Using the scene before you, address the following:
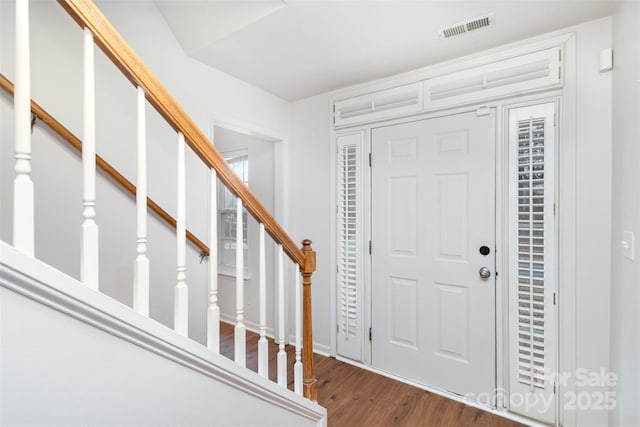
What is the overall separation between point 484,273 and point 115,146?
245cm

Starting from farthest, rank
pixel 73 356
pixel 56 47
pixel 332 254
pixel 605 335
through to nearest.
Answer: pixel 332 254 < pixel 605 335 < pixel 56 47 < pixel 73 356

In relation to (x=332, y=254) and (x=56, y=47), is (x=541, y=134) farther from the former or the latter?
(x=56, y=47)

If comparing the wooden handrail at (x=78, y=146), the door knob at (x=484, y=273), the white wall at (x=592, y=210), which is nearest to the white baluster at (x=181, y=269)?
the wooden handrail at (x=78, y=146)

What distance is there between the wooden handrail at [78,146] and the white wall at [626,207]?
7.32ft

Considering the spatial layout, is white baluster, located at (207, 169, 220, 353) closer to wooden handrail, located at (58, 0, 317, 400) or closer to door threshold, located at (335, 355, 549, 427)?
wooden handrail, located at (58, 0, 317, 400)

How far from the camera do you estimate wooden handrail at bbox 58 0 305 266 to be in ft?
2.34

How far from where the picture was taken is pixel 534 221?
1.80 meters

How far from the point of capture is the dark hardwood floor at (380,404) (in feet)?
5.98

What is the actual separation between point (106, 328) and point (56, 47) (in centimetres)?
161

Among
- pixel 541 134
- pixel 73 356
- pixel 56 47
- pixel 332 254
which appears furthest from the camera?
pixel 332 254

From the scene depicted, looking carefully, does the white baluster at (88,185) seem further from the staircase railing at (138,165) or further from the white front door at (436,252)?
the white front door at (436,252)

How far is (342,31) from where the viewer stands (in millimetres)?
1773

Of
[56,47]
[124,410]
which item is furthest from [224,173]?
[56,47]

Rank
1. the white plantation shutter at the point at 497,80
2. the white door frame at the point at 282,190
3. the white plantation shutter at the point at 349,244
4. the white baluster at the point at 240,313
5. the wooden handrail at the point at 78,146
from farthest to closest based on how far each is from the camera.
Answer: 1. the white door frame at the point at 282,190
2. the white plantation shutter at the point at 349,244
3. the white plantation shutter at the point at 497,80
4. the wooden handrail at the point at 78,146
5. the white baluster at the point at 240,313
